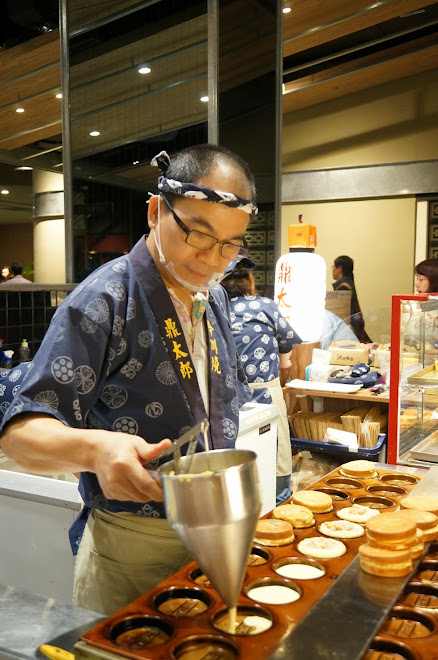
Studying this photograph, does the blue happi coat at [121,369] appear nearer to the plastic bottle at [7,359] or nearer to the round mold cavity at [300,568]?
the round mold cavity at [300,568]

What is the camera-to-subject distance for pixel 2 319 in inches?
171

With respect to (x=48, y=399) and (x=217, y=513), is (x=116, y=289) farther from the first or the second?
(x=217, y=513)

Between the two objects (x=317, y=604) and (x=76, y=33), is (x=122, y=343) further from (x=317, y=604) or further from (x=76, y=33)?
(x=76, y=33)

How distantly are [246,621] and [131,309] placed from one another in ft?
2.37

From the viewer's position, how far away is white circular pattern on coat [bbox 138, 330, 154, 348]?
1.49 metres

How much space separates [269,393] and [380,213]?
558 centimetres

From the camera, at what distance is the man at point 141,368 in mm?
1308

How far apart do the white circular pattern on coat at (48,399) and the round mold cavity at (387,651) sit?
0.78 metres

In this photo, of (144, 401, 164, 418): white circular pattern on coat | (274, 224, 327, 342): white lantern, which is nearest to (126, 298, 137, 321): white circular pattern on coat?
(144, 401, 164, 418): white circular pattern on coat

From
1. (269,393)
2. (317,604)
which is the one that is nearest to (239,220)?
(317,604)

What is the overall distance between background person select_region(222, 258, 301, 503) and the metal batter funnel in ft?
11.0

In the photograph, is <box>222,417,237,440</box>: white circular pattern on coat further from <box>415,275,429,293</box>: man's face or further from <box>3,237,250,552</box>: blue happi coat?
<box>415,275,429,293</box>: man's face

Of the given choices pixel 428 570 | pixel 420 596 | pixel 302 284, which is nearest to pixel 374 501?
pixel 428 570

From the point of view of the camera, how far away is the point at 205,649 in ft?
3.76
